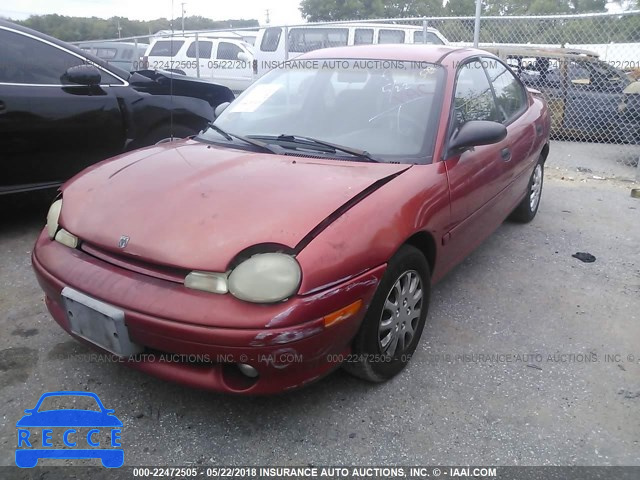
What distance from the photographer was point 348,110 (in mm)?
3039

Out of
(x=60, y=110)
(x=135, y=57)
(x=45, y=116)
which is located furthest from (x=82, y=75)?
(x=135, y=57)

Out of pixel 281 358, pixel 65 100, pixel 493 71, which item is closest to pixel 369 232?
pixel 281 358

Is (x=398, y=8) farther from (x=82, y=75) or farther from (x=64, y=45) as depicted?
(x=82, y=75)

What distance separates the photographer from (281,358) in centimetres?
192

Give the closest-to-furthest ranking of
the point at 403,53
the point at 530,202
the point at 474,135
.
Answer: the point at 474,135 < the point at 403,53 < the point at 530,202

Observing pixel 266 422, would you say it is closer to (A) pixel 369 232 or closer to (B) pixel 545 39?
(A) pixel 369 232

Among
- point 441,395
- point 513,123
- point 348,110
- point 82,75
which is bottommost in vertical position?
point 441,395

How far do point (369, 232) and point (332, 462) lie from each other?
92cm

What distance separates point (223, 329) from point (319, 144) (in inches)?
51.1

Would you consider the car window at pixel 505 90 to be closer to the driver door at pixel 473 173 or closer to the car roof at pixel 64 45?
the driver door at pixel 473 173

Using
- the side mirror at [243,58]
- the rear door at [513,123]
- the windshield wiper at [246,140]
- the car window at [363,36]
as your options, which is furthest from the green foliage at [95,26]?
the windshield wiper at [246,140]

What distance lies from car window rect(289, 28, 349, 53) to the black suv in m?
6.24

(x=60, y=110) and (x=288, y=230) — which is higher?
(x=60, y=110)

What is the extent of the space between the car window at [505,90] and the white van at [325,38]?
596 cm
